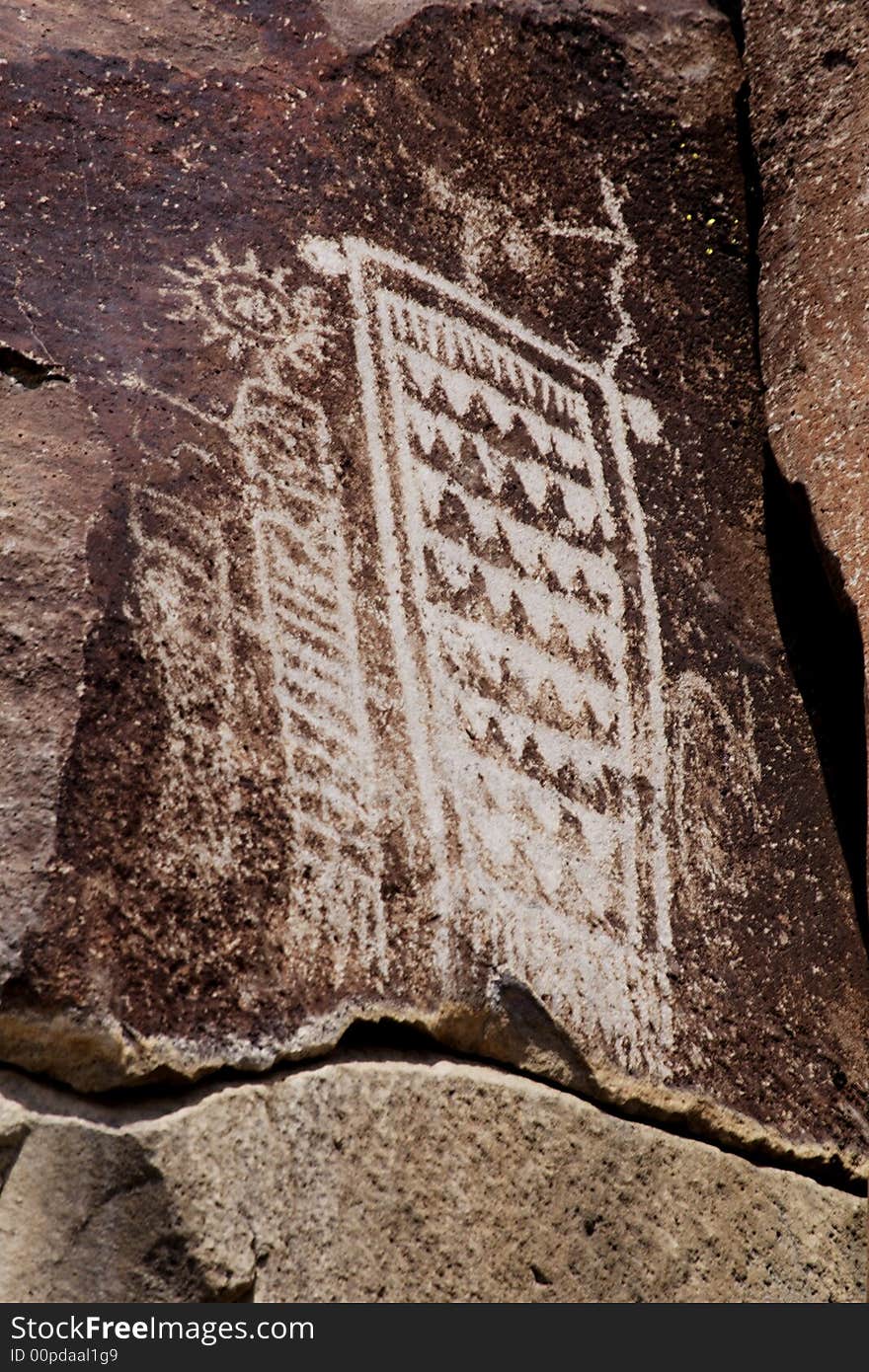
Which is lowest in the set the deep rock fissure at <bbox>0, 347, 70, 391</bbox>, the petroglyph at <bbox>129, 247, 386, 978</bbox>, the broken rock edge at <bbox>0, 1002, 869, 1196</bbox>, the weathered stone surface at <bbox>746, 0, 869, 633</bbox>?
the broken rock edge at <bbox>0, 1002, 869, 1196</bbox>

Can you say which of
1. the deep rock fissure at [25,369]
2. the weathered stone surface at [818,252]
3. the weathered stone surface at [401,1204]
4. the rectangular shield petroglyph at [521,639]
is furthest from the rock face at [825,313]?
the deep rock fissure at [25,369]

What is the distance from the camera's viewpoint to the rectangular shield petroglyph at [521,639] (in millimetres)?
1824

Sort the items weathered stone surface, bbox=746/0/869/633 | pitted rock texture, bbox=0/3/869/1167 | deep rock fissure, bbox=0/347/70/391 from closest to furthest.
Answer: pitted rock texture, bbox=0/3/869/1167
deep rock fissure, bbox=0/347/70/391
weathered stone surface, bbox=746/0/869/633

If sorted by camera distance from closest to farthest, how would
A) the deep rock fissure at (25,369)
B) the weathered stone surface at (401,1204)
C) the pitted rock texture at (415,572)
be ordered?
the weathered stone surface at (401,1204) < the pitted rock texture at (415,572) < the deep rock fissure at (25,369)

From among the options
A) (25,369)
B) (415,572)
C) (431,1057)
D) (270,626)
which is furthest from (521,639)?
(25,369)

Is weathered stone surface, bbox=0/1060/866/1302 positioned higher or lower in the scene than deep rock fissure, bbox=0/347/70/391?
lower

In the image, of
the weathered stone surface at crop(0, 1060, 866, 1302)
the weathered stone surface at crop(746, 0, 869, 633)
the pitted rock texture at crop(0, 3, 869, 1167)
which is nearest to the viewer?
the weathered stone surface at crop(0, 1060, 866, 1302)

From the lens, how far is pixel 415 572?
1893mm

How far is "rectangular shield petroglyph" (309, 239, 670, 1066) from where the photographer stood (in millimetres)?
1824

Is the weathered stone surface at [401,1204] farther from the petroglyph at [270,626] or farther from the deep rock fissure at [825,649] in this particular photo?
the deep rock fissure at [825,649]

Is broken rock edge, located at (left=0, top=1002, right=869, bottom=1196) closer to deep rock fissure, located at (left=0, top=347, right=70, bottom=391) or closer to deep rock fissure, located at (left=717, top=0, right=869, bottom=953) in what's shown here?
deep rock fissure, located at (left=717, top=0, right=869, bottom=953)

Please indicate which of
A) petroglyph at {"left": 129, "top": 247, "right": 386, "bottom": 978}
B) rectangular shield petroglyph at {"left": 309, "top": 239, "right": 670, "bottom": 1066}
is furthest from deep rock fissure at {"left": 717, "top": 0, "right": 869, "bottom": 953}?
petroglyph at {"left": 129, "top": 247, "right": 386, "bottom": 978}

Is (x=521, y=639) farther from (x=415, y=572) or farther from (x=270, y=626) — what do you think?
(x=270, y=626)

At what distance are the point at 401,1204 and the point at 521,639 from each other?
2.05ft
